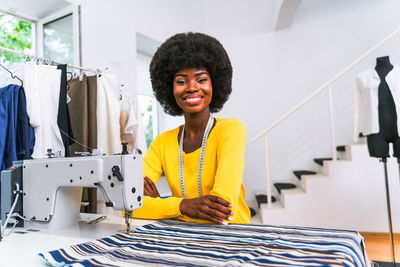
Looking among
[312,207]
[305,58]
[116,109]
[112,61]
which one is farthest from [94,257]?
[305,58]

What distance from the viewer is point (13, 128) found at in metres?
1.65

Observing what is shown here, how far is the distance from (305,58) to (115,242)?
442 centimetres

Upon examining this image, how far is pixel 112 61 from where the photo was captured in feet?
9.71

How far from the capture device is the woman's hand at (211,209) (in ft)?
3.08

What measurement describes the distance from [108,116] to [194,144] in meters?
1.20

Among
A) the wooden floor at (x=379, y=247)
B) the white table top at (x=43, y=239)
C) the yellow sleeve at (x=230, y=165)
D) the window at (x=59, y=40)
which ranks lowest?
the wooden floor at (x=379, y=247)

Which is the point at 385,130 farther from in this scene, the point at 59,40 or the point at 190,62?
the point at 59,40

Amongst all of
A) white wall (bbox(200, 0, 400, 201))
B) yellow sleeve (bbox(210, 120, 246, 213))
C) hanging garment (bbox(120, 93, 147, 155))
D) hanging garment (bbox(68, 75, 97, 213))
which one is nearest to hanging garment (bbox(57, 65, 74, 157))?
hanging garment (bbox(68, 75, 97, 213))

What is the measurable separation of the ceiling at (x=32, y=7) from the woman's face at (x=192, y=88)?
2.06m

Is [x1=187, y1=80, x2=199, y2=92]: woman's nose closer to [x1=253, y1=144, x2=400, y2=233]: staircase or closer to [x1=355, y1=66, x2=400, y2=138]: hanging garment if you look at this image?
[x1=355, y1=66, x2=400, y2=138]: hanging garment

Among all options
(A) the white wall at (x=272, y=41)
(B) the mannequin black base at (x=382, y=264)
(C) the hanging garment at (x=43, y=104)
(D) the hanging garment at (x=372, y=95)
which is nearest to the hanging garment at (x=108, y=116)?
(C) the hanging garment at (x=43, y=104)

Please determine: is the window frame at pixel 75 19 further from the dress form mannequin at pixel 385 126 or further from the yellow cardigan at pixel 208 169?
the dress form mannequin at pixel 385 126

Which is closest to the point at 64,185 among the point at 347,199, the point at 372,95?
the point at 372,95

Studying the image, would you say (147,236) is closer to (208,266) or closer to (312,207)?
(208,266)
